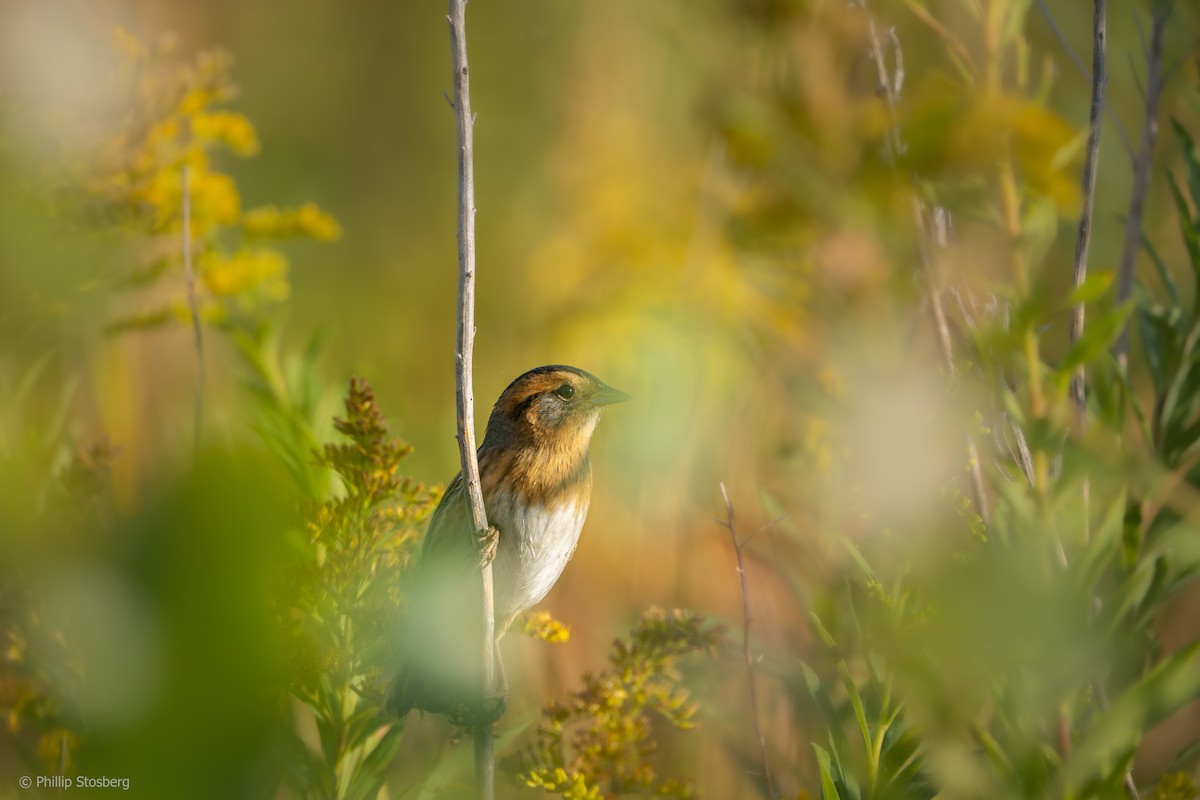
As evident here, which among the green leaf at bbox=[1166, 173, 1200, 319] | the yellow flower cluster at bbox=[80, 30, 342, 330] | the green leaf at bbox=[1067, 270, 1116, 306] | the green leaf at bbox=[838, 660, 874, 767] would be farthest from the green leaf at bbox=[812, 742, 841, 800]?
the yellow flower cluster at bbox=[80, 30, 342, 330]

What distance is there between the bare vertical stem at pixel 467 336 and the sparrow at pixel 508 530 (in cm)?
4

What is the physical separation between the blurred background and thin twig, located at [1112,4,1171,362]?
0.09 ft

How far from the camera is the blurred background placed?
1.53 feet

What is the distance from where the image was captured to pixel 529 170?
3086mm

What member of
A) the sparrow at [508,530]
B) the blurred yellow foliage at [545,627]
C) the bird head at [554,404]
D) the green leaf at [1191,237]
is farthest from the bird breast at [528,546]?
the green leaf at [1191,237]

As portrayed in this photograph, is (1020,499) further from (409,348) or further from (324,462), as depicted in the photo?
(409,348)

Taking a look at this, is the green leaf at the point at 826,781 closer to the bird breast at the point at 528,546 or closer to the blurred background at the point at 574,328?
the blurred background at the point at 574,328

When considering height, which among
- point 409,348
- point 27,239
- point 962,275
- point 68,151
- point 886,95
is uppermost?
point 409,348

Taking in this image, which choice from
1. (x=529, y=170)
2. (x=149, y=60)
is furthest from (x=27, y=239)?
(x=529, y=170)

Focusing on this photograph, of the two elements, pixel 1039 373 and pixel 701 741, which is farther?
pixel 701 741

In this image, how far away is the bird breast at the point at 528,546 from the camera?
1.34 metres

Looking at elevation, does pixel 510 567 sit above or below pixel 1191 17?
below

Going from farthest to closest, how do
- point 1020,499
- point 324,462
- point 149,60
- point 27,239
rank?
point 149,60
point 27,239
point 324,462
point 1020,499

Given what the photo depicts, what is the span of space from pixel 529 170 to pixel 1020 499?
2516mm
